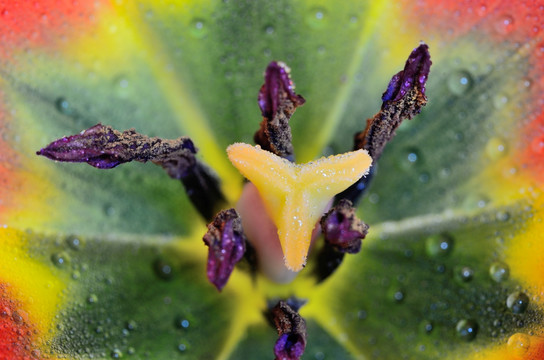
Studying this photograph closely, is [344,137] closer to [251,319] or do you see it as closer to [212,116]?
[212,116]

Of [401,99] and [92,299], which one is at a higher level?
[401,99]

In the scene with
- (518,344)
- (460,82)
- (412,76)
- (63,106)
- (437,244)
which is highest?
(460,82)

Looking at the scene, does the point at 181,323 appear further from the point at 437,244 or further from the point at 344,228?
the point at 437,244

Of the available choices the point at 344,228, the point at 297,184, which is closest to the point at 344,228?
the point at 344,228

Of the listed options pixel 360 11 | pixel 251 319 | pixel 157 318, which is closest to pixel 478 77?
pixel 360 11

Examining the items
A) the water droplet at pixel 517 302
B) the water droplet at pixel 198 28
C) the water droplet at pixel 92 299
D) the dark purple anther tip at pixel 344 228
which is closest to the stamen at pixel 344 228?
the dark purple anther tip at pixel 344 228

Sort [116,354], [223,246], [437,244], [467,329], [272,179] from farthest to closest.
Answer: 1. [437,244]
2. [467,329]
3. [116,354]
4. [272,179]
5. [223,246]

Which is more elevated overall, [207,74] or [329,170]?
[207,74]

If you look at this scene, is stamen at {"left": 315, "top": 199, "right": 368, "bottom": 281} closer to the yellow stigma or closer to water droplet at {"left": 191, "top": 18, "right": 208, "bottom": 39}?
the yellow stigma
